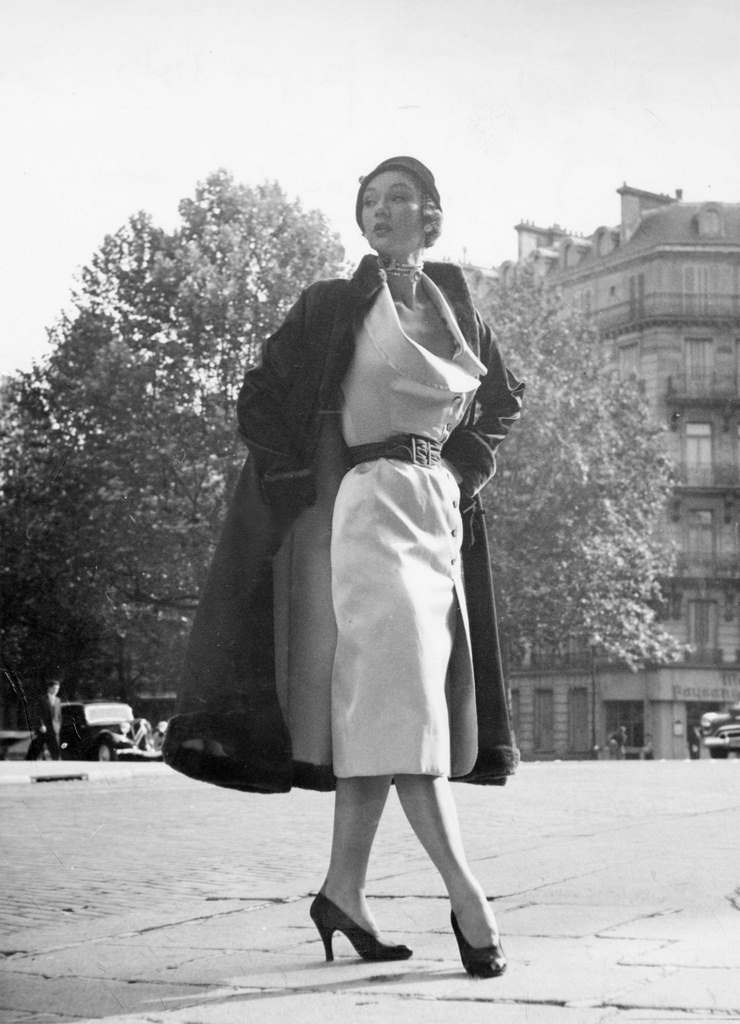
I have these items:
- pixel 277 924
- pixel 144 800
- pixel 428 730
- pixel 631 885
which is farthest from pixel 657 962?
pixel 144 800

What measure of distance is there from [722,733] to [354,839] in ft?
106

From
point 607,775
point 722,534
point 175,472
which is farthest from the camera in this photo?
point 722,534

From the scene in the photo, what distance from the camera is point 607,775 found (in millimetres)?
18250

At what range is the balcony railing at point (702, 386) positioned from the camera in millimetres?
58219

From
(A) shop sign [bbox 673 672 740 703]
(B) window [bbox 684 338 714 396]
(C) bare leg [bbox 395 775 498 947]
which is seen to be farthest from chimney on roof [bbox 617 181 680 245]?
(C) bare leg [bbox 395 775 498 947]

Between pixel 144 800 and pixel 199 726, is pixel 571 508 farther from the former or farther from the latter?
pixel 199 726

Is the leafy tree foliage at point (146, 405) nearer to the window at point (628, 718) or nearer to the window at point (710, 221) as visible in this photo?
the window at point (628, 718)

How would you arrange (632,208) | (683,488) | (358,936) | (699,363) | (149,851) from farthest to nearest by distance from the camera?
(632,208) → (699,363) → (683,488) → (149,851) → (358,936)

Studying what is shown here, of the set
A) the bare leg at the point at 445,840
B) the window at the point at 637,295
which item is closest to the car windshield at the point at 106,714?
the window at the point at 637,295

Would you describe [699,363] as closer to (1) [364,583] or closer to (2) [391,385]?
(2) [391,385]

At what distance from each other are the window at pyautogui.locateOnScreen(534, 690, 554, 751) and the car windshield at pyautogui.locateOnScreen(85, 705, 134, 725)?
22141 mm

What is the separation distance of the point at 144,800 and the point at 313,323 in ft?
33.9

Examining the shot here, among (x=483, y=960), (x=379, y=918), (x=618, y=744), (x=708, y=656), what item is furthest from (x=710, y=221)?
(x=483, y=960)

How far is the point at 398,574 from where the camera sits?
423 cm
